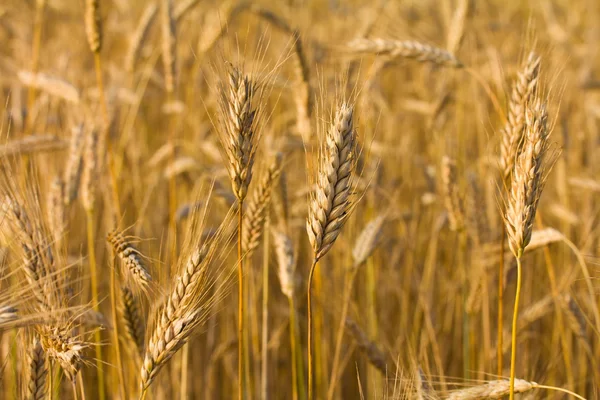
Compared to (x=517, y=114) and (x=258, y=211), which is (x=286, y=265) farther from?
(x=517, y=114)

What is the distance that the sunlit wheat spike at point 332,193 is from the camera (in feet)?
3.66

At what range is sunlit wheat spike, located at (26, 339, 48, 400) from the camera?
1.28 meters

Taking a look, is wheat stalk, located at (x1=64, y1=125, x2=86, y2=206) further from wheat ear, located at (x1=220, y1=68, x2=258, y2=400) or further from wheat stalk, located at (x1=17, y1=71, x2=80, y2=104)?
wheat ear, located at (x1=220, y1=68, x2=258, y2=400)

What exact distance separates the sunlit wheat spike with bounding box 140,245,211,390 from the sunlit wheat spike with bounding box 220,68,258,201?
0.52ft

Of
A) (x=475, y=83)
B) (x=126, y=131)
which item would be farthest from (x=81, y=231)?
(x=475, y=83)

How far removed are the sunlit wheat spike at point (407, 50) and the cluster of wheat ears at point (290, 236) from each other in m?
0.01

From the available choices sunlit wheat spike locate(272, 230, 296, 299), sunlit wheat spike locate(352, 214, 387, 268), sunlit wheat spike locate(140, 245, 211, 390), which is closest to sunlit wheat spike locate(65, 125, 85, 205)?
sunlit wheat spike locate(272, 230, 296, 299)

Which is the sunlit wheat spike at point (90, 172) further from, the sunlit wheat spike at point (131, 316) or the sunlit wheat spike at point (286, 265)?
the sunlit wheat spike at point (286, 265)

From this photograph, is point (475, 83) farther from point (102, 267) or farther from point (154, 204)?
point (102, 267)

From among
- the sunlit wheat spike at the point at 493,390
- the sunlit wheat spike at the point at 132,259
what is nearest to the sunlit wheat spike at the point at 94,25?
the sunlit wheat spike at the point at 132,259

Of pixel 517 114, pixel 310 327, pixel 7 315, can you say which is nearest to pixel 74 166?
pixel 7 315

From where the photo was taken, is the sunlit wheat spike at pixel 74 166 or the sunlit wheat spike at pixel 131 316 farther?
the sunlit wheat spike at pixel 74 166

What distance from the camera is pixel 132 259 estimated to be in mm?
1238

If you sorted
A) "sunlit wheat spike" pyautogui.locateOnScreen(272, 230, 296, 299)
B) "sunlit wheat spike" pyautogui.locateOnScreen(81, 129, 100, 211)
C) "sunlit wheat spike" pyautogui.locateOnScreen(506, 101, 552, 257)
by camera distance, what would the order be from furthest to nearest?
"sunlit wheat spike" pyautogui.locateOnScreen(81, 129, 100, 211)
"sunlit wheat spike" pyautogui.locateOnScreen(272, 230, 296, 299)
"sunlit wheat spike" pyautogui.locateOnScreen(506, 101, 552, 257)
